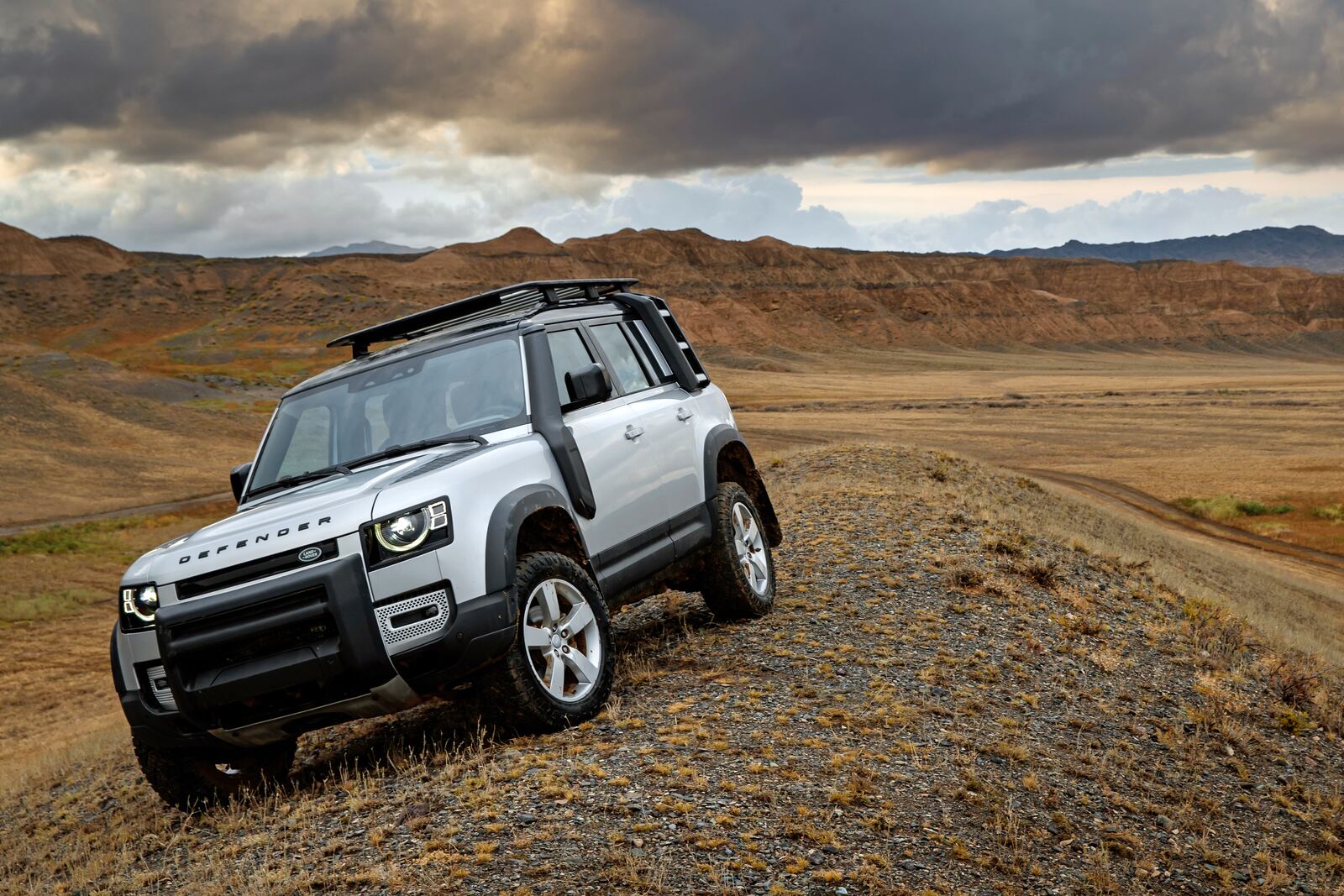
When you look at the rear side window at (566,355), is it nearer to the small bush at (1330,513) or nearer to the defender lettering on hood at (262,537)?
the defender lettering on hood at (262,537)

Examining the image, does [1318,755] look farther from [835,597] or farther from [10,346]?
[10,346]

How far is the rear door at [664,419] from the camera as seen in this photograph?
721 centimetres

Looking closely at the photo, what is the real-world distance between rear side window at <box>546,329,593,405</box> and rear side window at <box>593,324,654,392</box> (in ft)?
0.72

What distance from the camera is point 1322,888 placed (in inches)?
208

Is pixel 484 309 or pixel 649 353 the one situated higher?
pixel 484 309

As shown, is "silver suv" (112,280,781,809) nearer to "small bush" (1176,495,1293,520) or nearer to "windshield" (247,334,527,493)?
"windshield" (247,334,527,493)

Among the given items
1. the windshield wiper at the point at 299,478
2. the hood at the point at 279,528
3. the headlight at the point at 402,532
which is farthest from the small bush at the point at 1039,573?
the headlight at the point at 402,532

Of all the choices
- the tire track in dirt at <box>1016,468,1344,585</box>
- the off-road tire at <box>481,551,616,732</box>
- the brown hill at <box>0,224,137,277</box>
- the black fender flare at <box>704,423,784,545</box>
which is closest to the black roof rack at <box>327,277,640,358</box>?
the black fender flare at <box>704,423,784,545</box>

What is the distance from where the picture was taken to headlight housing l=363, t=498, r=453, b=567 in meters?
4.98

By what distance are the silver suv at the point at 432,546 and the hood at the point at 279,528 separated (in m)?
0.01

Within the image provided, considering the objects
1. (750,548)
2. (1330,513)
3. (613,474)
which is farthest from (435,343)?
(1330,513)

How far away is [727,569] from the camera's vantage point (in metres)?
7.87

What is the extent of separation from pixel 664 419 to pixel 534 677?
94.9 inches

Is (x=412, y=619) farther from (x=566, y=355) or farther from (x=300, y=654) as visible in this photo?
(x=566, y=355)
